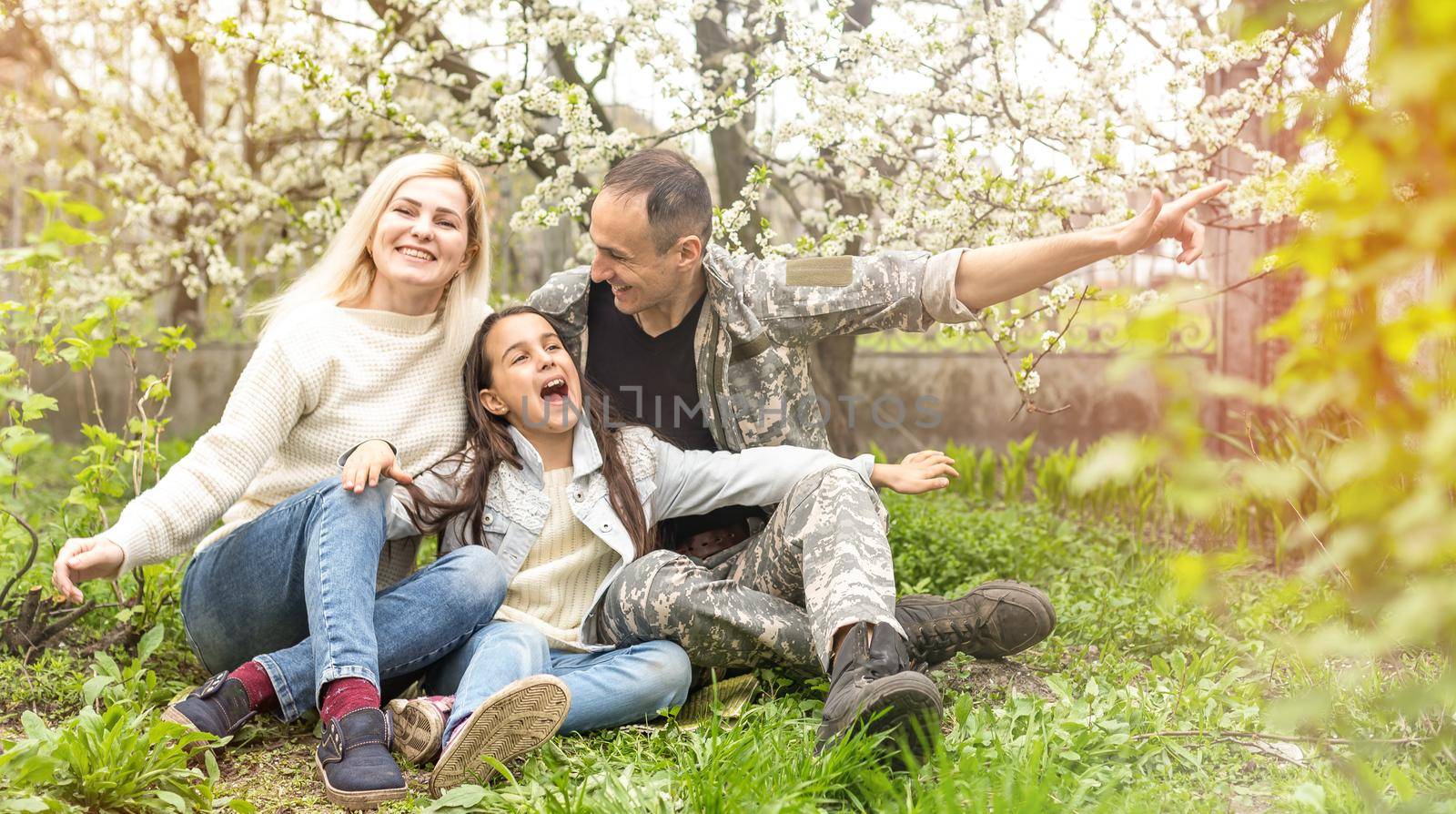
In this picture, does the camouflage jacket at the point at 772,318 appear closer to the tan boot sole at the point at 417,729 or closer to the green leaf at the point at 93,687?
the tan boot sole at the point at 417,729

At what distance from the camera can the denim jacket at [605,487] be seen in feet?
8.38

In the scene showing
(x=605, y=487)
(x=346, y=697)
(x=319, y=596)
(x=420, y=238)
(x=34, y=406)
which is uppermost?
(x=420, y=238)

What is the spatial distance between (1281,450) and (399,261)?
9.71 feet

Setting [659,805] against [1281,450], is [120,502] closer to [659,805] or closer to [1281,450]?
[659,805]

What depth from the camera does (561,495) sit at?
8.66 feet

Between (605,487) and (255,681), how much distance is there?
0.85 metres

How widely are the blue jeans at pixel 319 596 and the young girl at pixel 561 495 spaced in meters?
0.08

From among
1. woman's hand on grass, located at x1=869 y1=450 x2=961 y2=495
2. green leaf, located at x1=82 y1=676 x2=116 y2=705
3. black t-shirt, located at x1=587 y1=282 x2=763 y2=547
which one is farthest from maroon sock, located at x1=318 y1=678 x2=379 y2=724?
woman's hand on grass, located at x1=869 y1=450 x2=961 y2=495

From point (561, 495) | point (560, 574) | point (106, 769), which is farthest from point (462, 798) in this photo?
point (561, 495)

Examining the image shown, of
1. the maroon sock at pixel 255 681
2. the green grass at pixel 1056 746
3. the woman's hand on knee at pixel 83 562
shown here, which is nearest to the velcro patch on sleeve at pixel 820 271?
the green grass at pixel 1056 746

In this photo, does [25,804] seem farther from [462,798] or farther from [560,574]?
[560,574]

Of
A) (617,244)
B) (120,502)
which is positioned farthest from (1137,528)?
(120,502)

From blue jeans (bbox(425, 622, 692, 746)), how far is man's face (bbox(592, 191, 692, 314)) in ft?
2.96

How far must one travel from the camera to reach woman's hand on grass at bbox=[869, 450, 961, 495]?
2.39m
